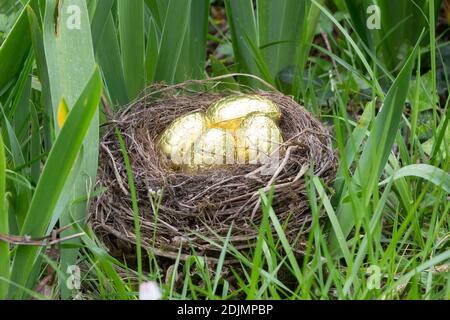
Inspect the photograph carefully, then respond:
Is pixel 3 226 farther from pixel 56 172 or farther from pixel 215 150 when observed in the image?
pixel 215 150

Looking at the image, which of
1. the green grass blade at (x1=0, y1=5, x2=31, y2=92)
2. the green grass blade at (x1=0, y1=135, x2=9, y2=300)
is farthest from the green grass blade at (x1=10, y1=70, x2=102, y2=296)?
the green grass blade at (x1=0, y1=5, x2=31, y2=92)

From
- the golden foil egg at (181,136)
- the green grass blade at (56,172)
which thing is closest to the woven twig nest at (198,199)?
the golden foil egg at (181,136)

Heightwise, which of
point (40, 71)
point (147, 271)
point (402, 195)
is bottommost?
point (147, 271)

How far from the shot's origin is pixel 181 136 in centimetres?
185

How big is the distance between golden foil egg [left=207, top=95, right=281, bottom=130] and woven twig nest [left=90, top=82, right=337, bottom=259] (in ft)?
0.33

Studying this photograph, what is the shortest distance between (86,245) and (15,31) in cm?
48

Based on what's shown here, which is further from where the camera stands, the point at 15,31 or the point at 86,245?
the point at 15,31

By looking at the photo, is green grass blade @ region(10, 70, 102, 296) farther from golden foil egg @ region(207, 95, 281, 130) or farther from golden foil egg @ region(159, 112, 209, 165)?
golden foil egg @ region(207, 95, 281, 130)

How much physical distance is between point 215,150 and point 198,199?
16cm

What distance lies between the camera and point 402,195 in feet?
5.93

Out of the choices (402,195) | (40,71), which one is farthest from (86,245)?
(402,195)

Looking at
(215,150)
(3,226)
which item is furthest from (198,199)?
(3,226)
